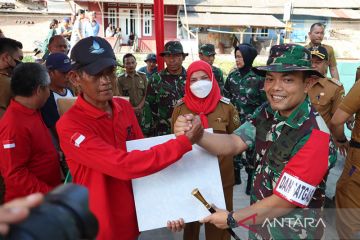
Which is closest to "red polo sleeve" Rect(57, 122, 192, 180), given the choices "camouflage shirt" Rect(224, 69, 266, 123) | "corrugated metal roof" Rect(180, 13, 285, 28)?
"camouflage shirt" Rect(224, 69, 266, 123)

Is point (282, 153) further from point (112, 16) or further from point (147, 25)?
point (112, 16)

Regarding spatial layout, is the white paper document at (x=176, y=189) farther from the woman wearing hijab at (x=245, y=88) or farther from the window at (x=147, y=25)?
the window at (x=147, y=25)

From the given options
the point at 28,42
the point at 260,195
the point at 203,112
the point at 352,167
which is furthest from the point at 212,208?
the point at 28,42

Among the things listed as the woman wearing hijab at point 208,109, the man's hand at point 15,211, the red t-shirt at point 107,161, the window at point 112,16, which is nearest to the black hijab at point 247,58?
the woman wearing hijab at point 208,109

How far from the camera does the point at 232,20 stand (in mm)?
25297

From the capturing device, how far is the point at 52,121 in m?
2.64

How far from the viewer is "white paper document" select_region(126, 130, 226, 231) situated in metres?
1.75

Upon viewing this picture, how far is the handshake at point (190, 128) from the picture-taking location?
1.70 metres

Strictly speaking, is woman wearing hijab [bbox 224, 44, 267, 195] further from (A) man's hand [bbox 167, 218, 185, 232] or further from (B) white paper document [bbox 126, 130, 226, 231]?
(A) man's hand [bbox 167, 218, 185, 232]

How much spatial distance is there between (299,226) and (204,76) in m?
1.62

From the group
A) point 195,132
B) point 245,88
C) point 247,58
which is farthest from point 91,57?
point 247,58

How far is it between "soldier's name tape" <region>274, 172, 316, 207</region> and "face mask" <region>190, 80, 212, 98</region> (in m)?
1.44

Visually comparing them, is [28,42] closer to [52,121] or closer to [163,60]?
[163,60]

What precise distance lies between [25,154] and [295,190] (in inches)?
61.6
